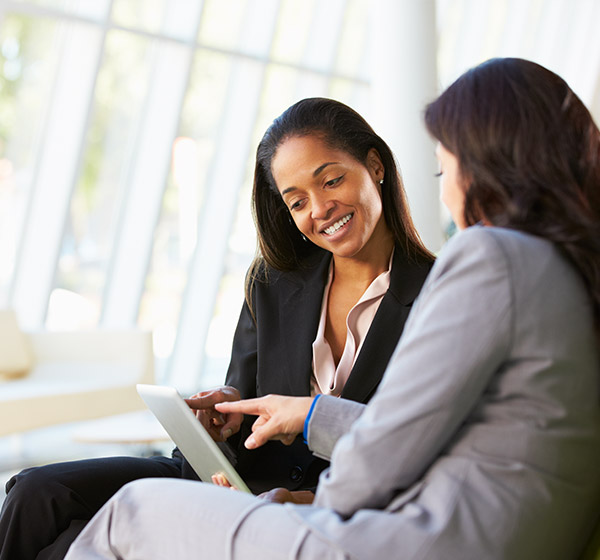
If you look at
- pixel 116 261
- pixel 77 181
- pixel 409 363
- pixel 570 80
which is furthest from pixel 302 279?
pixel 570 80

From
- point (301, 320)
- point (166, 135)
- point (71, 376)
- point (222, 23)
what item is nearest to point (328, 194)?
point (301, 320)

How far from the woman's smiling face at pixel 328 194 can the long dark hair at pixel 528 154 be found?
0.77 meters

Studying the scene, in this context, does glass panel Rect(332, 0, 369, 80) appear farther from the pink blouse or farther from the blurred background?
the pink blouse

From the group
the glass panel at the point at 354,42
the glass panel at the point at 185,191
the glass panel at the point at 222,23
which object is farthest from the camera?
the glass panel at the point at 354,42

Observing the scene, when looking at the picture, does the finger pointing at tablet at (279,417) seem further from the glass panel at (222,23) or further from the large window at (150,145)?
the glass panel at (222,23)

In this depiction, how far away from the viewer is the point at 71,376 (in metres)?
5.20

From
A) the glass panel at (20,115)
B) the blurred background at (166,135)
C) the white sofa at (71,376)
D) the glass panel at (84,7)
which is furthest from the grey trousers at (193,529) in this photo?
the glass panel at (84,7)

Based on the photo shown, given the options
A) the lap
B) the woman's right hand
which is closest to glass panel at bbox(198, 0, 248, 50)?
the woman's right hand

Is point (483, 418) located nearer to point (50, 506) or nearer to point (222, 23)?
point (50, 506)

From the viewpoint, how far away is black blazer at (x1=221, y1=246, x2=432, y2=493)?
205cm

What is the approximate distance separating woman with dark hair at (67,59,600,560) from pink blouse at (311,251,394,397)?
77 cm

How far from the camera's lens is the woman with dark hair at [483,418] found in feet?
3.97

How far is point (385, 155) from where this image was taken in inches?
92.9

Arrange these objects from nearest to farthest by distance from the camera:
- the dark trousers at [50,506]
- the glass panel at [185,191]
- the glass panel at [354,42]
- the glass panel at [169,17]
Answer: the dark trousers at [50,506] < the glass panel at [169,17] < the glass panel at [185,191] < the glass panel at [354,42]
